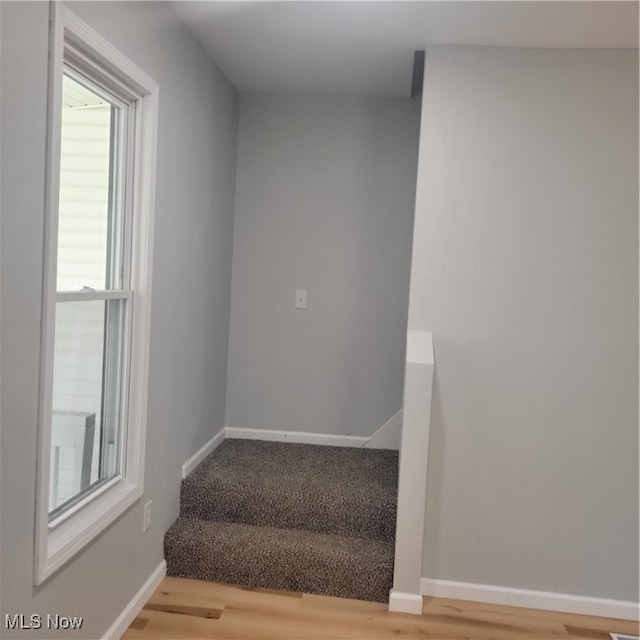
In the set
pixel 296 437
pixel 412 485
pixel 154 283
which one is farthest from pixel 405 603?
pixel 154 283

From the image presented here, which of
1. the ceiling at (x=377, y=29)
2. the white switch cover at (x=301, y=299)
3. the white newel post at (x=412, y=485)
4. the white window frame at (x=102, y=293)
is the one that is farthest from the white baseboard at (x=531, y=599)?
the ceiling at (x=377, y=29)

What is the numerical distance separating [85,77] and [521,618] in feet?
8.82

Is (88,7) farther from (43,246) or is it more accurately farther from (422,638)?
(422,638)

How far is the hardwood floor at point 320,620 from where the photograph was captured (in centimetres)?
221

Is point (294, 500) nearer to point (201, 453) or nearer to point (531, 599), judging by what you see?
point (201, 453)

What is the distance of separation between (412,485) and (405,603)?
1.66 ft

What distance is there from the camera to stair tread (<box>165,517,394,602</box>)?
2465mm

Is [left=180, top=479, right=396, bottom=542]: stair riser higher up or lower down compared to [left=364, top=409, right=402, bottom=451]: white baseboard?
lower down

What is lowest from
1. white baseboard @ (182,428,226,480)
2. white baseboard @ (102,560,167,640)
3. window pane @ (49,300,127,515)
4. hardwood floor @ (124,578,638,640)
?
hardwood floor @ (124,578,638,640)

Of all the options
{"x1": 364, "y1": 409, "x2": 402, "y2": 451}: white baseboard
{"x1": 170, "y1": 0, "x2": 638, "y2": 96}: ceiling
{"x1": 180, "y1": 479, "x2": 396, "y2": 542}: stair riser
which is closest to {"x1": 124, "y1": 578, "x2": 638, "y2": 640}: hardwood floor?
{"x1": 180, "y1": 479, "x2": 396, "y2": 542}: stair riser

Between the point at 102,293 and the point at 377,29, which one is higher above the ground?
the point at 377,29

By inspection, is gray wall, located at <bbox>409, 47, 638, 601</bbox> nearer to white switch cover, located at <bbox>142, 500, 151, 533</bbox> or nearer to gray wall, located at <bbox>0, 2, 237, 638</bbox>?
gray wall, located at <bbox>0, 2, 237, 638</bbox>

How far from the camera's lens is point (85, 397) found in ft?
6.52

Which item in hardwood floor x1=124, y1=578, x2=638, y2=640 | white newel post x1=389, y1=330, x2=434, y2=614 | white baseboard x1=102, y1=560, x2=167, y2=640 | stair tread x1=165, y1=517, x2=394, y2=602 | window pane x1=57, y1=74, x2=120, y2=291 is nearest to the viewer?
window pane x1=57, y1=74, x2=120, y2=291
